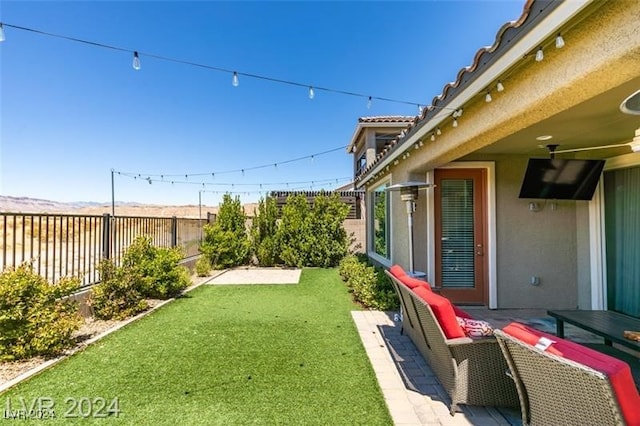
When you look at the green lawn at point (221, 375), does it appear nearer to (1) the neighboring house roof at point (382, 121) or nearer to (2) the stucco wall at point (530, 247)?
(2) the stucco wall at point (530, 247)

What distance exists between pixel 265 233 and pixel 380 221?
5.06m

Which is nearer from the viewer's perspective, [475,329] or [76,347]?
[475,329]

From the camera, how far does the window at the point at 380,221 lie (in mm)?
8697

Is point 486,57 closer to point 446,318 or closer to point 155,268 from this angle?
point 446,318

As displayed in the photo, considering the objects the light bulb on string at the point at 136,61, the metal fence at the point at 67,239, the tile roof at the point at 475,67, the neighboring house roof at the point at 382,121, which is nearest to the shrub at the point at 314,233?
the neighboring house roof at the point at 382,121

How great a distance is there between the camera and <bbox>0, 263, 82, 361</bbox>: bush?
153 inches

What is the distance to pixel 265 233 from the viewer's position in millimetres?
12680

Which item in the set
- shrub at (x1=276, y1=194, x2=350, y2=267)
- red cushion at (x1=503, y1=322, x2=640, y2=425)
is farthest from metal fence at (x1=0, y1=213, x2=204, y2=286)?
red cushion at (x1=503, y1=322, x2=640, y2=425)

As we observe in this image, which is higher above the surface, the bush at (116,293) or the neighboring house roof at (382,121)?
the neighboring house roof at (382,121)

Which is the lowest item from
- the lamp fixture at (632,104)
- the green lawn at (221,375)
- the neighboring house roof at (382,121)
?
the green lawn at (221,375)

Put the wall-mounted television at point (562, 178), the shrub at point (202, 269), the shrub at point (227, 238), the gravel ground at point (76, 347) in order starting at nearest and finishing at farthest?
the gravel ground at point (76, 347)
the wall-mounted television at point (562, 178)
the shrub at point (202, 269)
the shrub at point (227, 238)

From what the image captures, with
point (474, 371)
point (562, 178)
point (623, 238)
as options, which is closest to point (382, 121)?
point (562, 178)

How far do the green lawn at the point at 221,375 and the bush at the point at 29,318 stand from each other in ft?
1.30

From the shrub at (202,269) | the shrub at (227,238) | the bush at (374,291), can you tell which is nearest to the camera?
the bush at (374,291)
